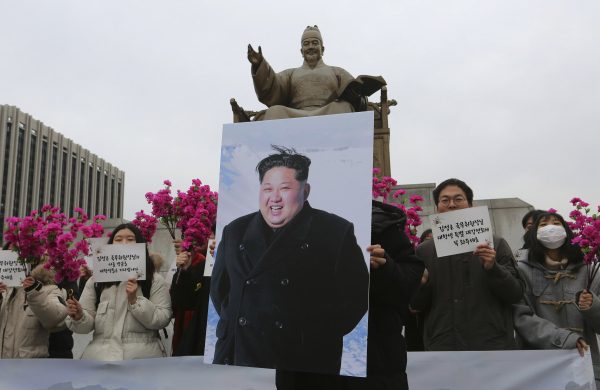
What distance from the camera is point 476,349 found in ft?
12.3

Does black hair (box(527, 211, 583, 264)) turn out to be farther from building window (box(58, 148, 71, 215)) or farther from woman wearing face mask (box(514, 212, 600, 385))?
building window (box(58, 148, 71, 215))

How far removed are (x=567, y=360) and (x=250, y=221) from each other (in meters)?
2.58

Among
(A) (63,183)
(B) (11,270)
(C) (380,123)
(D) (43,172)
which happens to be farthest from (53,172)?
(B) (11,270)

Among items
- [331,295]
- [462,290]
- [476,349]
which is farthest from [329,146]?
[476,349]

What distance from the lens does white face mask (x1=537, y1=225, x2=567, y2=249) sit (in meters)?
3.93

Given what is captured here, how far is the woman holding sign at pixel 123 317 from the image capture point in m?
4.12

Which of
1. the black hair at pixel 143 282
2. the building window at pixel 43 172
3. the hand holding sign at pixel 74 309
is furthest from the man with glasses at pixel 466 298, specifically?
the building window at pixel 43 172

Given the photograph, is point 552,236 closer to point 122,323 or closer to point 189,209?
point 189,209

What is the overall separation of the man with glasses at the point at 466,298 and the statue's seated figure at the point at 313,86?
3396 mm

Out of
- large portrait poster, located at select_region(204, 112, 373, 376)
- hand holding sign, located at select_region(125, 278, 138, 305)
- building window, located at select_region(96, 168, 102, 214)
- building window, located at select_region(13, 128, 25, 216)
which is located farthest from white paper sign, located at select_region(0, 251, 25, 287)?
building window, located at select_region(96, 168, 102, 214)

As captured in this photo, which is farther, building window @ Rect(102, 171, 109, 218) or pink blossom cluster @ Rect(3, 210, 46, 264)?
building window @ Rect(102, 171, 109, 218)

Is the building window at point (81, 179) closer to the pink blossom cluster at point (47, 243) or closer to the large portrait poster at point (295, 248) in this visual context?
the pink blossom cluster at point (47, 243)

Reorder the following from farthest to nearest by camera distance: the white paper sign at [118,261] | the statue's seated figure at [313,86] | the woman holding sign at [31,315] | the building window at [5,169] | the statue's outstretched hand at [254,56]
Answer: the building window at [5,169] → the statue's seated figure at [313,86] → the statue's outstretched hand at [254,56] → the woman holding sign at [31,315] → the white paper sign at [118,261]

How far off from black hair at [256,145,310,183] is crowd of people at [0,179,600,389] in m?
1.12
